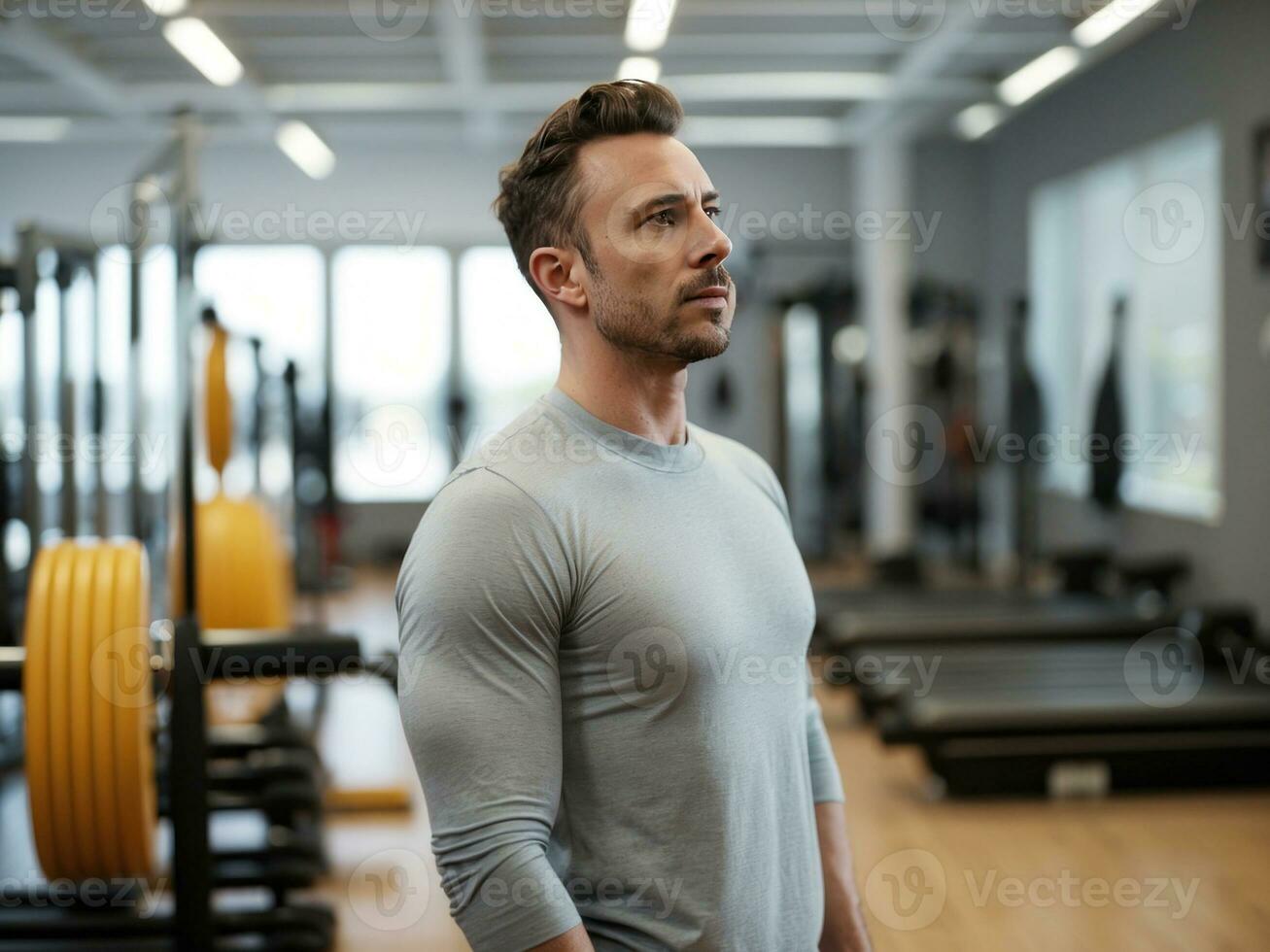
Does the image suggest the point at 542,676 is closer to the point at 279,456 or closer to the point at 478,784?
the point at 478,784

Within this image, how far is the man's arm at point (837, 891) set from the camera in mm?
1476

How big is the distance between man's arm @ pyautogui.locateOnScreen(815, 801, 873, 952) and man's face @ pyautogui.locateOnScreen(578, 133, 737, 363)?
61 cm

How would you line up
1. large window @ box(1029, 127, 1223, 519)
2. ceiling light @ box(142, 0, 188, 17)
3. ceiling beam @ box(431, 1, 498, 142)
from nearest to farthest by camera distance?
ceiling light @ box(142, 0, 188, 17), ceiling beam @ box(431, 1, 498, 142), large window @ box(1029, 127, 1223, 519)

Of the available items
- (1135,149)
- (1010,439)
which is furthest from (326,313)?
(1135,149)

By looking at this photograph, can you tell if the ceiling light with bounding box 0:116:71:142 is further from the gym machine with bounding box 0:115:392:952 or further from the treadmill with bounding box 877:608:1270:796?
the treadmill with bounding box 877:608:1270:796

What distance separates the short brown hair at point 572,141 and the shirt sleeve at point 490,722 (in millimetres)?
333

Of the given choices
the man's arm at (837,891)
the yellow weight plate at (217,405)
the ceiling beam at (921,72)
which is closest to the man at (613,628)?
the man's arm at (837,891)

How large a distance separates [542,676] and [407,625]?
14 cm

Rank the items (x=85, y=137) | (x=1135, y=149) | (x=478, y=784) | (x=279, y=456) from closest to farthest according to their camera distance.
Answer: (x=478, y=784) → (x=1135, y=149) → (x=85, y=137) → (x=279, y=456)

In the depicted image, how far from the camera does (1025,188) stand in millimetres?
8703

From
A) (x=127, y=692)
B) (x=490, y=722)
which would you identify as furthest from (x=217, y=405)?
(x=490, y=722)

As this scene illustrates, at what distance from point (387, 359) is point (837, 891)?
885 cm

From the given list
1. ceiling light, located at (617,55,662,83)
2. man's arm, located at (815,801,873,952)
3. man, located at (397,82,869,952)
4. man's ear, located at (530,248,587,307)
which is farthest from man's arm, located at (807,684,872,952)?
ceiling light, located at (617,55,662,83)

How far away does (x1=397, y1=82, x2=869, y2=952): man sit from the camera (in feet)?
3.68
